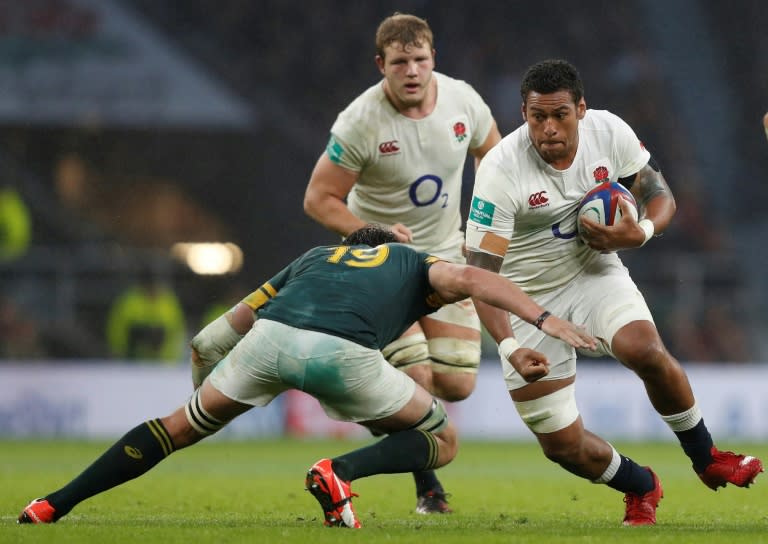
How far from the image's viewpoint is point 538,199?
6.46m

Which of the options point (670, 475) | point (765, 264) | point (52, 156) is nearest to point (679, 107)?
point (765, 264)

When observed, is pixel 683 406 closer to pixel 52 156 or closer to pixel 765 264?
pixel 765 264

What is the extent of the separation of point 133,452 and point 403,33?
2.88 m

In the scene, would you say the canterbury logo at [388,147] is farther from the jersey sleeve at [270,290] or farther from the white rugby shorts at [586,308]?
the jersey sleeve at [270,290]

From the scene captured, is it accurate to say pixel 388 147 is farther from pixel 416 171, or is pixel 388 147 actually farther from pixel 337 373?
pixel 337 373

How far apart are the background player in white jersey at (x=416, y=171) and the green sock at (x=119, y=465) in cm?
203

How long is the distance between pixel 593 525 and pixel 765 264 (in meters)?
15.1

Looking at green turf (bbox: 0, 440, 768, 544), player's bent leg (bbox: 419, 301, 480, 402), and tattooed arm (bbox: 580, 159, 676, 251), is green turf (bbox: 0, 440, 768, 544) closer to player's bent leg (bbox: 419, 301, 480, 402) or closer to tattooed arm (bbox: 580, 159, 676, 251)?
player's bent leg (bbox: 419, 301, 480, 402)

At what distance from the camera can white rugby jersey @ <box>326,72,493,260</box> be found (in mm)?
7719

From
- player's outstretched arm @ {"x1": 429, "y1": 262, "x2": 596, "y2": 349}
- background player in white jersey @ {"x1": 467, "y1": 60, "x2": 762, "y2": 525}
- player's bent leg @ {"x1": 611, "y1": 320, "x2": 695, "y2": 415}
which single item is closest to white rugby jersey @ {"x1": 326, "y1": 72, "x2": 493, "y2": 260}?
background player in white jersey @ {"x1": 467, "y1": 60, "x2": 762, "y2": 525}

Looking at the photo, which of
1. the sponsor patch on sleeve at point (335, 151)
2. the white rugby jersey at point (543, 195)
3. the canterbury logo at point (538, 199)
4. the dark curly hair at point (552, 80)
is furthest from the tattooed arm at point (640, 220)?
the sponsor patch on sleeve at point (335, 151)

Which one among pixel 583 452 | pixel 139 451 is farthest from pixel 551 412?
pixel 139 451

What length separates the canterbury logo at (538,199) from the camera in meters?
6.45

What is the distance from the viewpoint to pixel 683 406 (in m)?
6.31
